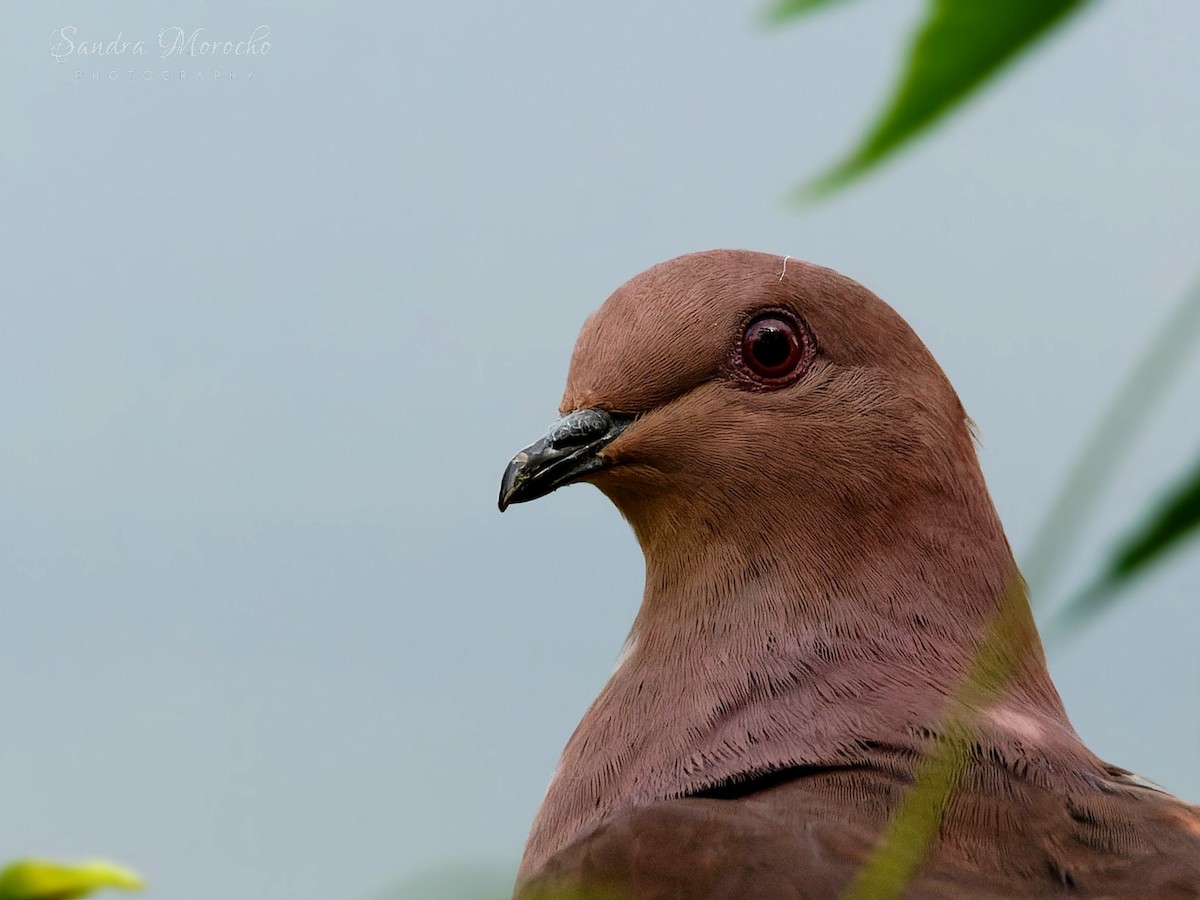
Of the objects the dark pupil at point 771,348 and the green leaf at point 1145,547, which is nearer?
the green leaf at point 1145,547

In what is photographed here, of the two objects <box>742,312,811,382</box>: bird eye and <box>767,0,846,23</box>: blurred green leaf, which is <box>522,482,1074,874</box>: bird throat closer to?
<box>742,312,811,382</box>: bird eye

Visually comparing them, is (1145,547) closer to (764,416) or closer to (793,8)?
(793,8)

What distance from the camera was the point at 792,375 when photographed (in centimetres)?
268

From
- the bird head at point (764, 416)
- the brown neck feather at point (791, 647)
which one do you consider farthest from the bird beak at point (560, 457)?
the brown neck feather at point (791, 647)

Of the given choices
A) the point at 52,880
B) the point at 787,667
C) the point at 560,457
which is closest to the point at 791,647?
the point at 787,667

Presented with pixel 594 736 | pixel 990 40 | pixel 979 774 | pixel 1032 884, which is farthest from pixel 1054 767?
pixel 990 40

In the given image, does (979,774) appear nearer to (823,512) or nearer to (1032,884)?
(1032,884)

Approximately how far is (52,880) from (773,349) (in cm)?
236

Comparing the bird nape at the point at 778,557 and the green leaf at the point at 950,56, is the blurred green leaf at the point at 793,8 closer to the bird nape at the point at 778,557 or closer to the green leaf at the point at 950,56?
the green leaf at the point at 950,56

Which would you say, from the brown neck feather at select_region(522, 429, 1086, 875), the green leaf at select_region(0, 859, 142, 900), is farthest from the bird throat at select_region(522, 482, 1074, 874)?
the green leaf at select_region(0, 859, 142, 900)

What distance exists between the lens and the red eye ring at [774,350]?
2674mm

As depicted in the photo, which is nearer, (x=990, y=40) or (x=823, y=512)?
(x=990, y=40)

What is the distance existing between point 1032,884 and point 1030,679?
69 centimetres

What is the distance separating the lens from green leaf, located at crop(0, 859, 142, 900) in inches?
14.9
